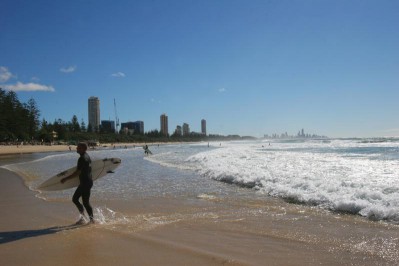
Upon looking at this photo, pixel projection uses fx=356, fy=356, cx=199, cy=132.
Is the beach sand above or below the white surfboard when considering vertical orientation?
below

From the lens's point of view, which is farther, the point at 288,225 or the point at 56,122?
the point at 56,122

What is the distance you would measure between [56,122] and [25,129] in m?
35.7

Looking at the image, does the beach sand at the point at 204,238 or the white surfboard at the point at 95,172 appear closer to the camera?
the beach sand at the point at 204,238

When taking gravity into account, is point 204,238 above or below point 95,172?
below

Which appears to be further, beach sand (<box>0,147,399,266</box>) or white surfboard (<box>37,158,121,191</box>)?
white surfboard (<box>37,158,121,191</box>)

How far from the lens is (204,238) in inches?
234

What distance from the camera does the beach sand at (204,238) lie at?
16.0 feet

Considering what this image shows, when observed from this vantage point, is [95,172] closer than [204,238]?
No

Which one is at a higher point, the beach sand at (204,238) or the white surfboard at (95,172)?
the white surfboard at (95,172)

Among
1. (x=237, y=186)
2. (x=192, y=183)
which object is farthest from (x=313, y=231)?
(x=192, y=183)

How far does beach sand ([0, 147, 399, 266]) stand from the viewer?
16.0 feet

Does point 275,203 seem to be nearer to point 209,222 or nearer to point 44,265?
point 209,222

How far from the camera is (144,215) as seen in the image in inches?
316

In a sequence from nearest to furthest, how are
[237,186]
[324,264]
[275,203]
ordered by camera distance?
[324,264], [275,203], [237,186]
